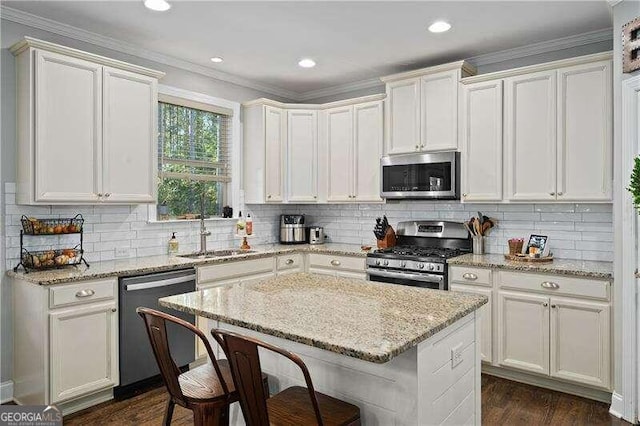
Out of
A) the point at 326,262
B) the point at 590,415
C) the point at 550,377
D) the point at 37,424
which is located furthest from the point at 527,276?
the point at 37,424

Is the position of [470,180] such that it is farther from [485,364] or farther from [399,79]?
[485,364]

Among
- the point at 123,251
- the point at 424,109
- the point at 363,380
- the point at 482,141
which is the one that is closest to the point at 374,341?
the point at 363,380

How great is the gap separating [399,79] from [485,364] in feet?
8.64

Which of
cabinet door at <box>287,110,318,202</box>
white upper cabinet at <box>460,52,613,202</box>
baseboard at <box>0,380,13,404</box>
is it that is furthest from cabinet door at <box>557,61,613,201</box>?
baseboard at <box>0,380,13,404</box>

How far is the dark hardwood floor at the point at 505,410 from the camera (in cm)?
288

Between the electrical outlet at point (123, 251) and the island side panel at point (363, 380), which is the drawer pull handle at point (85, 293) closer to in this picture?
the electrical outlet at point (123, 251)

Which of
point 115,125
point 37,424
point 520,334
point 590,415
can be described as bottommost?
point 590,415

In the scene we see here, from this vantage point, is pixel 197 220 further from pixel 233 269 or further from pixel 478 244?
pixel 478 244

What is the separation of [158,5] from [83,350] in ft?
7.78

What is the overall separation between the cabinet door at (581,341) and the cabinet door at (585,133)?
0.82 m

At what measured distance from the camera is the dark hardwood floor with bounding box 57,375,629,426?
288 cm

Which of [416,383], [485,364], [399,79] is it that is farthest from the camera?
[399,79]

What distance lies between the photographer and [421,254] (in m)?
3.94

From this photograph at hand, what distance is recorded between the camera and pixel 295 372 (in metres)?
2.08
